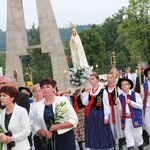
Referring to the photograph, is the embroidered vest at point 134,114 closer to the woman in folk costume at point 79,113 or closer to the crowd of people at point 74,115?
the crowd of people at point 74,115

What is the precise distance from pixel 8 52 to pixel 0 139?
2411 centimetres

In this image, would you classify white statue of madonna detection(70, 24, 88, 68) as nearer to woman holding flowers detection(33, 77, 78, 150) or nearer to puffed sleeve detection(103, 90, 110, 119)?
puffed sleeve detection(103, 90, 110, 119)

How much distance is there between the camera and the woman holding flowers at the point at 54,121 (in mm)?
5785

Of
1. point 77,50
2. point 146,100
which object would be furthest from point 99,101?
point 77,50

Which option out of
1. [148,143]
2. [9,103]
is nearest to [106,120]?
[148,143]

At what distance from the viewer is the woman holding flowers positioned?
228 inches

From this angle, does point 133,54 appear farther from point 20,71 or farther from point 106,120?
point 106,120

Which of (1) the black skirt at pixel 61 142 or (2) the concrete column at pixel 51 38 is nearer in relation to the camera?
(1) the black skirt at pixel 61 142

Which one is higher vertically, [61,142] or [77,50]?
[77,50]

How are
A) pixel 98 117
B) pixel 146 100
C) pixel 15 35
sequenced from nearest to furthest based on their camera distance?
1. pixel 98 117
2. pixel 146 100
3. pixel 15 35

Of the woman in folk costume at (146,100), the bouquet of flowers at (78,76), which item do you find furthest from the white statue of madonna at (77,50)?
the woman in folk costume at (146,100)

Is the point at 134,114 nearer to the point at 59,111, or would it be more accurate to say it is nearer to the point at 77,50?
the point at 59,111

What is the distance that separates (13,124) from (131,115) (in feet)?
13.1

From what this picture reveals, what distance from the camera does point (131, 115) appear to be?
8828 mm
